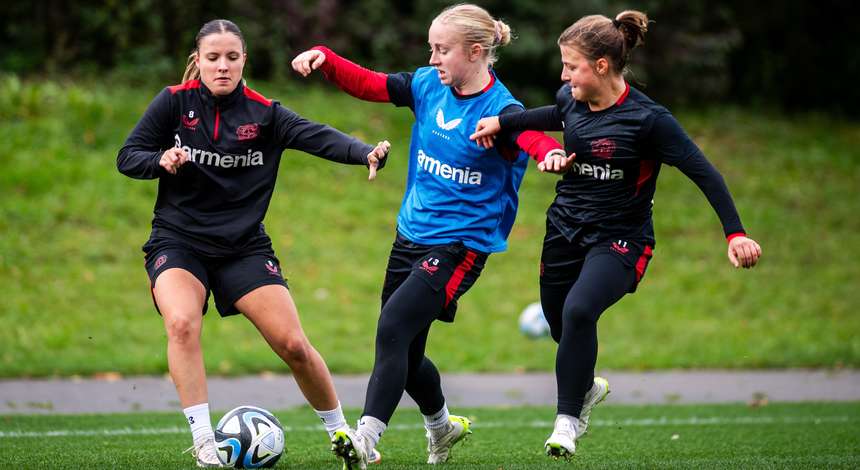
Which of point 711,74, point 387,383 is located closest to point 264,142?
point 387,383

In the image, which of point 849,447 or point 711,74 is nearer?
point 849,447

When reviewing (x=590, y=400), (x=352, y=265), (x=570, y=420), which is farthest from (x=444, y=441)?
(x=352, y=265)

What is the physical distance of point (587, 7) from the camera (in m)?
18.2

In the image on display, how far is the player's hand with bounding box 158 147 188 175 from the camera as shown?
212 inches

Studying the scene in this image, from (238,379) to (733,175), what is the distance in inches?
378

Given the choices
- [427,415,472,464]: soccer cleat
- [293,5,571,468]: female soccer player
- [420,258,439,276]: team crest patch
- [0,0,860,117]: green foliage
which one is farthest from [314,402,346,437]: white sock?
[0,0,860,117]: green foliage

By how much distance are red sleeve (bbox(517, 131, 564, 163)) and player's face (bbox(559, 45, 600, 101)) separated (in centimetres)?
30

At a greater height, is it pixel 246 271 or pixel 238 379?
pixel 246 271

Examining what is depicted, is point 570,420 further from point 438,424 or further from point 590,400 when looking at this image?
point 438,424

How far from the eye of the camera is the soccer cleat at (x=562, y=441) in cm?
529

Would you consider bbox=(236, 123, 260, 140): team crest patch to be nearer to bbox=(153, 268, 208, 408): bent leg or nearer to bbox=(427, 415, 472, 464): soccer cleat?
bbox=(153, 268, 208, 408): bent leg

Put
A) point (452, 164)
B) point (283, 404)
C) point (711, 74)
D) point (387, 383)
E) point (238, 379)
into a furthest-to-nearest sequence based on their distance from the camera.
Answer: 1. point (711, 74)
2. point (238, 379)
3. point (283, 404)
4. point (452, 164)
5. point (387, 383)

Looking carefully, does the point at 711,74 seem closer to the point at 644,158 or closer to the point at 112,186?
the point at 112,186

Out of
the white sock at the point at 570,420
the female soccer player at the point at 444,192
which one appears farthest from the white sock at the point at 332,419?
the white sock at the point at 570,420
